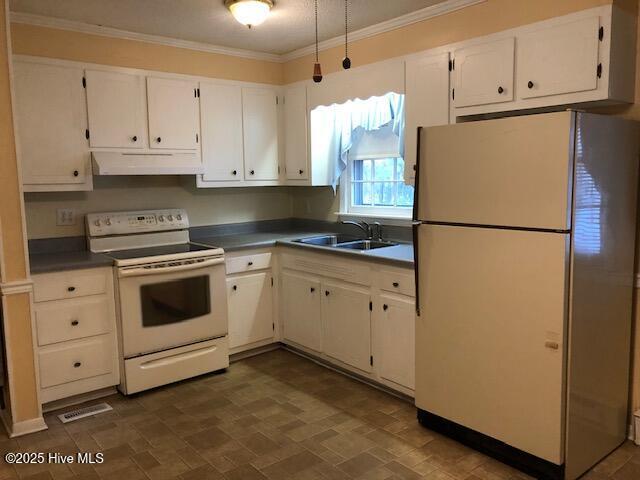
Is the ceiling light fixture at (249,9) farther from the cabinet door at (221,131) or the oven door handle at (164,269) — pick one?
the oven door handle at (164,269)

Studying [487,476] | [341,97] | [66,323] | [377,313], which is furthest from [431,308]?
[66,323]

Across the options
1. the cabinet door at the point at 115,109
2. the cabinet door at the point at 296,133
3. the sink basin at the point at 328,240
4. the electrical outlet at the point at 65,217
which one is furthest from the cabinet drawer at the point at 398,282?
the electrical outlet at the point at 65,217

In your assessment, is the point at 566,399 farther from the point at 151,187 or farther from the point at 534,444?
the point at 151,187

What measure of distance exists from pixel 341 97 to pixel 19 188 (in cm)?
219

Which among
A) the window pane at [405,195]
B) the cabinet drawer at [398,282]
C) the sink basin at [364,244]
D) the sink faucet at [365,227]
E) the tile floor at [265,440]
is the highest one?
the window pane at [405,195]

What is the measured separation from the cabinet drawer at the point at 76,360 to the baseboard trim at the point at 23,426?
0.73 ft

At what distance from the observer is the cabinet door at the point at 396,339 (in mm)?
3029

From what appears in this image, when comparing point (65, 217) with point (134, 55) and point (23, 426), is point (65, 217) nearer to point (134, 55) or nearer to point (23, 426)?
point (134, 55)

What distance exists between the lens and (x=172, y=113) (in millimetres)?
3764

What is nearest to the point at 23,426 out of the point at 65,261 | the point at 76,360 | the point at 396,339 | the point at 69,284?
the point at 76,360

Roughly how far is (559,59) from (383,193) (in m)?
1.77

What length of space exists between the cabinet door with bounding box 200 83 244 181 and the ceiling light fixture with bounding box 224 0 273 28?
107 centimetres

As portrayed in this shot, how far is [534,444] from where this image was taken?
231 cm

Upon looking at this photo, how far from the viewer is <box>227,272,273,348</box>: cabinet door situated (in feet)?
12.6
